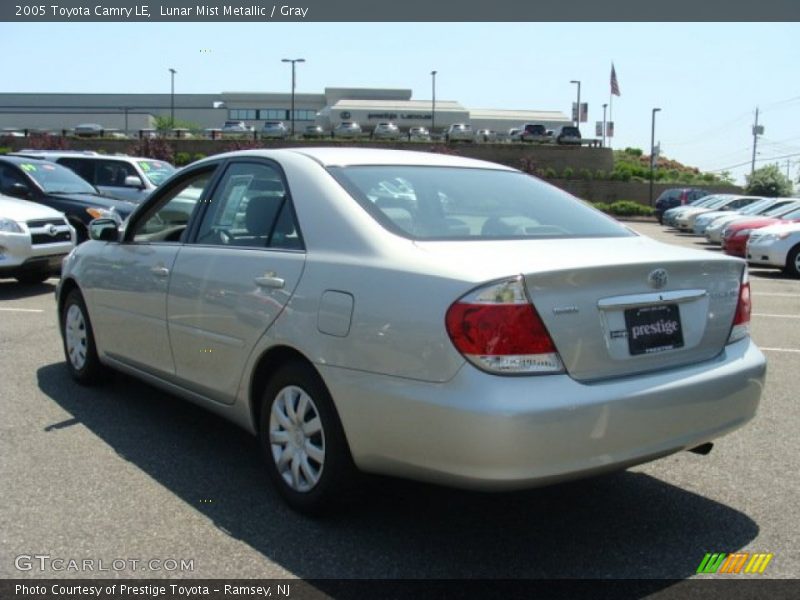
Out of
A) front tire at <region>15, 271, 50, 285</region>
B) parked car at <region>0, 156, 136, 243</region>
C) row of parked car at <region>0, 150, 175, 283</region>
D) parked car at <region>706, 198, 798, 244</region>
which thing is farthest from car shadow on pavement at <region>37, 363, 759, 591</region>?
parked car at <region>706, 198, 798, 244</region>

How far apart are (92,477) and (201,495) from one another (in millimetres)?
622

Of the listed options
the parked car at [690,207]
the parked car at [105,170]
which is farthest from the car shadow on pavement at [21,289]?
the parked car at [690,207]

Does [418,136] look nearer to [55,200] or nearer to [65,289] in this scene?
[55,200]

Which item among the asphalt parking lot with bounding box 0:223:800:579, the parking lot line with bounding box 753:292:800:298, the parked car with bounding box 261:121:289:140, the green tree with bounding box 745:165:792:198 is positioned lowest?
the asphalt parking lot with bounding box 0:223:800:579

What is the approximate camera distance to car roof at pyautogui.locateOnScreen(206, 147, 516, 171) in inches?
166

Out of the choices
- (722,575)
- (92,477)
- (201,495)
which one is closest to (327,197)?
(201,495)

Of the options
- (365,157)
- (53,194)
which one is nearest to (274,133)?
(53,194)

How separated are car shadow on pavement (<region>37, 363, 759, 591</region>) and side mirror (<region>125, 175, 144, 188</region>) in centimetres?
1063

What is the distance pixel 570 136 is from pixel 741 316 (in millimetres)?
59775

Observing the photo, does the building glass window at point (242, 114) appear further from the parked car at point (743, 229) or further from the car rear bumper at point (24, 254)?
the car rear bumper at point (24, 254)

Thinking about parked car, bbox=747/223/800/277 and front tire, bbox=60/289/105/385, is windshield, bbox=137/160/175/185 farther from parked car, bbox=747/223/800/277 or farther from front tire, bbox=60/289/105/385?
parked car, bbox=747/223/800/277

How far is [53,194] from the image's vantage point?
500 inches

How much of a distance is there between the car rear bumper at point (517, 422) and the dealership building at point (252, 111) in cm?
8126

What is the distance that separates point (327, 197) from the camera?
388 centimetres
